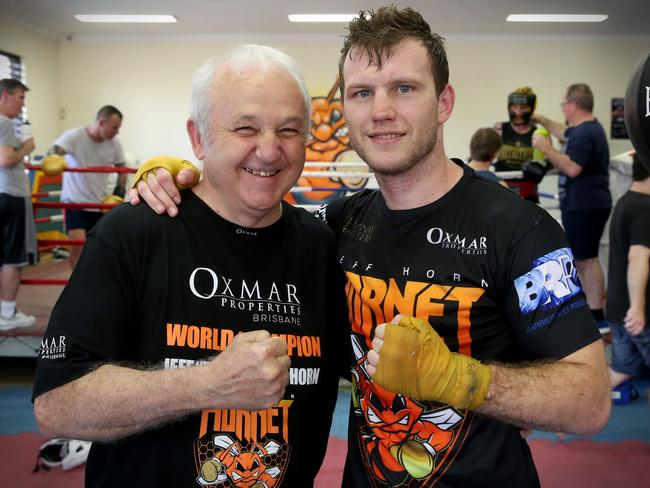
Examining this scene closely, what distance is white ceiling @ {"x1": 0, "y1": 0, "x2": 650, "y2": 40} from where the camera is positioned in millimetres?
7934

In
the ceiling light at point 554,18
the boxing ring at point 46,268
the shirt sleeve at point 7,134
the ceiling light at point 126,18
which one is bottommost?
the boxing ring at point 46,268

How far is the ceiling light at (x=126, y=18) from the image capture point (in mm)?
8875

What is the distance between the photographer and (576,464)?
2.92 m

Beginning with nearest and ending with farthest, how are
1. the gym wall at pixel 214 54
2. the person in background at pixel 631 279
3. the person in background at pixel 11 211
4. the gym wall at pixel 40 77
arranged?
1. the person in background at pixel 631 279
2. the person in background at pixel 11 211
3. the gym wall at pixel 40 77
4. the gym wall at pixel 214 54

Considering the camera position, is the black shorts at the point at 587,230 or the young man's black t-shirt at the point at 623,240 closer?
the young man's black t-shirt at the point at 623,240

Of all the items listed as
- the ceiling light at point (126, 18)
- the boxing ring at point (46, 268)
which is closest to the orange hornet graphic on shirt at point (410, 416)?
the boxing ring at point (46, 268)

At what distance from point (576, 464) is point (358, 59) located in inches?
94.9

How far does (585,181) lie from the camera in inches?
191

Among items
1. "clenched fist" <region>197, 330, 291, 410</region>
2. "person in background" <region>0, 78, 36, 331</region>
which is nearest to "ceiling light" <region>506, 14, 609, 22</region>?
"person in background" <region>0, 78, 36, 331</region>

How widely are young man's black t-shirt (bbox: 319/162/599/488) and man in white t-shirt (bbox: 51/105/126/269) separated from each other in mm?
4440

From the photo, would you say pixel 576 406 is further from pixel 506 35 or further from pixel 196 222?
pixel 506 35

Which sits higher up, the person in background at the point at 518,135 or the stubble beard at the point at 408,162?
the person in background at the point at 518,135

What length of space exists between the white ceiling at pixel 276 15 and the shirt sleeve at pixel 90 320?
23.4 feet

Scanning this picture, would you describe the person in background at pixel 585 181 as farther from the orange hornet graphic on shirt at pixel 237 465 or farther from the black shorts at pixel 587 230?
the orange hornet graphic on shirt at pixel 237 465
